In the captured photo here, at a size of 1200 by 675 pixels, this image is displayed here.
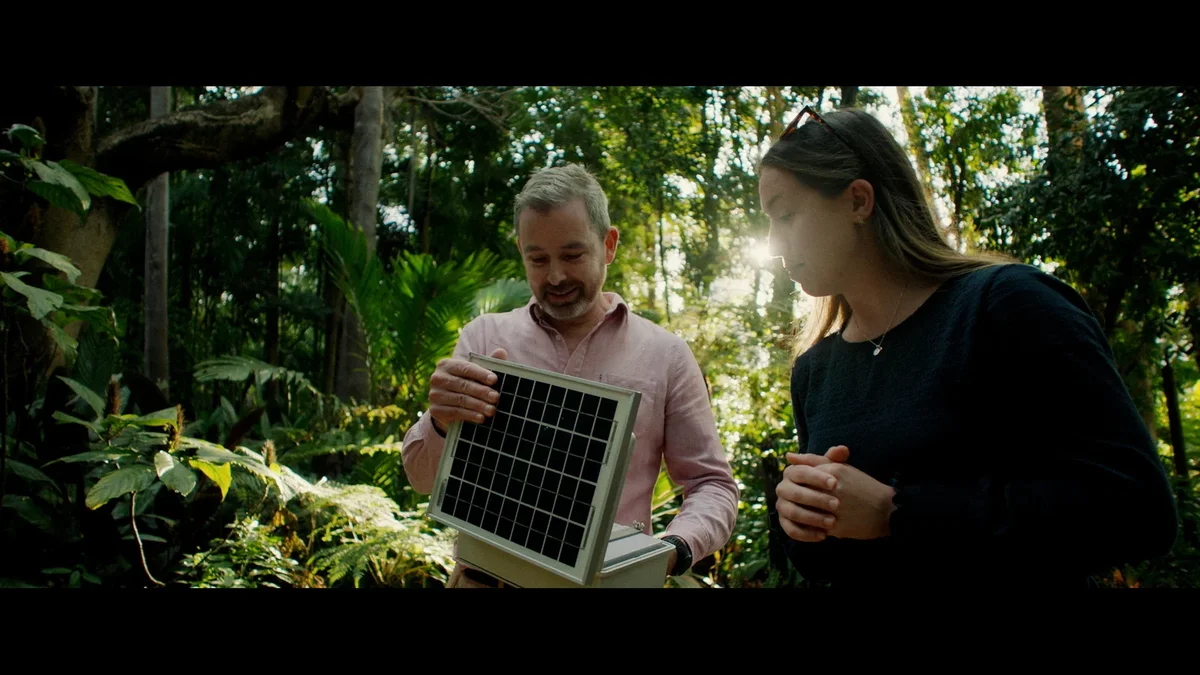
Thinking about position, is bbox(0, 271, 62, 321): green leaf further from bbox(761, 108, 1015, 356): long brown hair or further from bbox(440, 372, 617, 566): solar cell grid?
bbox(761, 108, 1015, 356): long brown hair

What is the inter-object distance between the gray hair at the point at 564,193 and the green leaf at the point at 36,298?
4.89 feet

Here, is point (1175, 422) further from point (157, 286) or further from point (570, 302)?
point (157, 286)

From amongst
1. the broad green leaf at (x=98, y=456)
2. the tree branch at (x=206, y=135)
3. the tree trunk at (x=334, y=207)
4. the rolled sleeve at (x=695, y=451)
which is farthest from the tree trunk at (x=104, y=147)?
the tree trunk at (x=334, y=207)

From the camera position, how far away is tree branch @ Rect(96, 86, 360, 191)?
4594 millimetres

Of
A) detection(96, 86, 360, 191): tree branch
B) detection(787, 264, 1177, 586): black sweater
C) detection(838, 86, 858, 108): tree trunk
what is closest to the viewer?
detection(787, 264, 1177, 586): black sweater

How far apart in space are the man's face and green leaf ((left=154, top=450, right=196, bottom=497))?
1417 millimetres

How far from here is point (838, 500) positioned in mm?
1102

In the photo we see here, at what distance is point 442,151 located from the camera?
14758 mm

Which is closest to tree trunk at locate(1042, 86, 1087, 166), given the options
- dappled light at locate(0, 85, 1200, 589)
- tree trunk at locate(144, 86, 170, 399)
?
dappled light at locate(0, 85, 1200, 589)

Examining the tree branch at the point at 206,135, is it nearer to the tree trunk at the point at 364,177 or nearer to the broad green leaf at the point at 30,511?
the tree trunk at the point at 364,177

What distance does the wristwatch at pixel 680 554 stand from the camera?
1.61m

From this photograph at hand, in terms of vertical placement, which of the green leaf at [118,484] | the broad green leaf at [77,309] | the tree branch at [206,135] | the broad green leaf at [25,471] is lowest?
the broad green leaf at [25,471]
